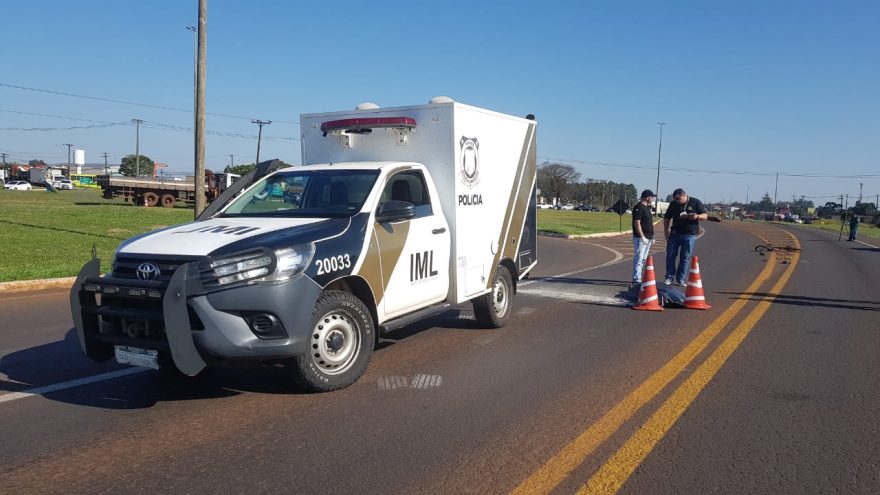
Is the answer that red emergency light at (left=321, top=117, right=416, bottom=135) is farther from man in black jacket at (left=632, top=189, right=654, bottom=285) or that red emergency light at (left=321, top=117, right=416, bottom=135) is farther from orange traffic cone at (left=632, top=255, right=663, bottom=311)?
man in black jacket at (left=632, top=189, right=654, bottom=285)

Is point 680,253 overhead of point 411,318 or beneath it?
overhead

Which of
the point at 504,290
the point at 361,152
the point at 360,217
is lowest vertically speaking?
the point at 504,290

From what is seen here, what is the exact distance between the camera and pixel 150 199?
42688 millimetres

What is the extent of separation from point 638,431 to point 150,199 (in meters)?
43.1

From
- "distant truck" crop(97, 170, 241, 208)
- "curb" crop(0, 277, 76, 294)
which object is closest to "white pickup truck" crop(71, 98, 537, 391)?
"curb" crop(0, 277, 76, 294)

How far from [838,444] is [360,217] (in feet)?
12.3

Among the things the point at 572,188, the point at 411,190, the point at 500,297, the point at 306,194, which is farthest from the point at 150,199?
the point at 572,188

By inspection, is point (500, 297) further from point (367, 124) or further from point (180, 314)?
point (180, 314)

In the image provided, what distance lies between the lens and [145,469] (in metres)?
3.77

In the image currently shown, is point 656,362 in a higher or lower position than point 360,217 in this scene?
lower

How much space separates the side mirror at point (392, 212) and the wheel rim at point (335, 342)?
2.96 feet

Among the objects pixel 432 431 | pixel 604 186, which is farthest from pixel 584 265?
pixel 604 186

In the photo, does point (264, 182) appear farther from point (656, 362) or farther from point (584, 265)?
point (584, 265)

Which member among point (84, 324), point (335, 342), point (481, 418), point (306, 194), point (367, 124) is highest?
point (367, 124)
